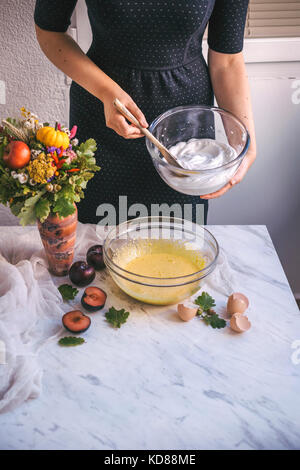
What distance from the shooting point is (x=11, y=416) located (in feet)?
2.67

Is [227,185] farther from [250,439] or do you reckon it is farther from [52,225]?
[250,439]

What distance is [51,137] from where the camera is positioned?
3.13 feet

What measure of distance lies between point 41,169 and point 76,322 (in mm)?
341

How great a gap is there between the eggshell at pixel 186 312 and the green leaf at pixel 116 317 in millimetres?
122

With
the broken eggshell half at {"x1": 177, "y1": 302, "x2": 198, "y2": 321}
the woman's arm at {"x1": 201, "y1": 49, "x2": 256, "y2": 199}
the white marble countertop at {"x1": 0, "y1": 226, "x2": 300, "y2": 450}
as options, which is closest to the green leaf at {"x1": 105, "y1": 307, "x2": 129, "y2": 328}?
the white marble countertop at {"x1": 0, "y1": 226, "x2": 300, "y2": 450}

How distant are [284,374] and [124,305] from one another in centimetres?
39

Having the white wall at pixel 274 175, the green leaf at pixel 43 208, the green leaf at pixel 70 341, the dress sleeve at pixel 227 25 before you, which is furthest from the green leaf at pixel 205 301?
the white wall at pixel 274 175

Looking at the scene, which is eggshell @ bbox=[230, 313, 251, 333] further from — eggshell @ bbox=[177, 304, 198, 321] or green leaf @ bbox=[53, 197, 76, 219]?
green leaf @ bbox=[53, 197, 76, 219]

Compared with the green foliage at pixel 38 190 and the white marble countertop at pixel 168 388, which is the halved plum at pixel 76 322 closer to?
the white marble countertop at pixel 168 388

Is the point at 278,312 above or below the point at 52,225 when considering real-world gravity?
below

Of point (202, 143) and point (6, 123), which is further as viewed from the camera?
point (202, 143)

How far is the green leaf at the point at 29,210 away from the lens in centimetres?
96
